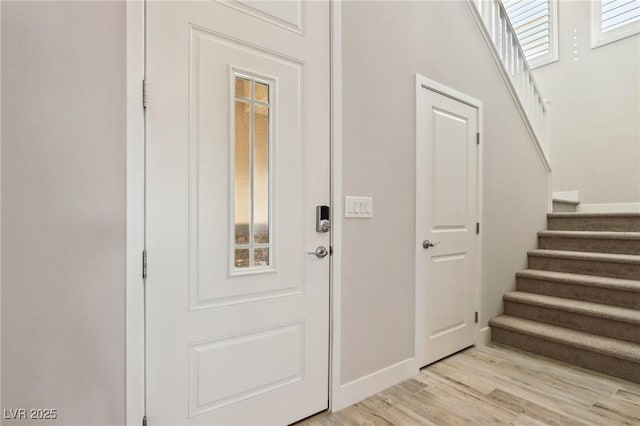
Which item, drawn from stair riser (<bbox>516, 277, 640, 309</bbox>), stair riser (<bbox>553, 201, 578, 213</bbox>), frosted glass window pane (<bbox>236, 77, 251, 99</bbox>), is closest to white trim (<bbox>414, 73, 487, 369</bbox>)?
stair riser (<bbox>516, 277, 640, 309</bbox>)

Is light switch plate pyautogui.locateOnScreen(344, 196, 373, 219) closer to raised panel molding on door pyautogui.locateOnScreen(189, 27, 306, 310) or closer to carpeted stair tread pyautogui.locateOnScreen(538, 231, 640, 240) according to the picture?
raised panel molding on door pyautogui.locateOnScreen(189, 27, 306, 310)

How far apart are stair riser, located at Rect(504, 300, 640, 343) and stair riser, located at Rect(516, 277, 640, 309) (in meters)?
0.23

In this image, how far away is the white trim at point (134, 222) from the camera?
1327mm

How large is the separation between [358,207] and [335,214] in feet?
0.61

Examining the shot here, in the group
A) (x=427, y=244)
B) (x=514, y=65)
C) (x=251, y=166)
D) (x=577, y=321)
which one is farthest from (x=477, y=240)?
(x=251, y=166)

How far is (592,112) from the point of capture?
164 inches

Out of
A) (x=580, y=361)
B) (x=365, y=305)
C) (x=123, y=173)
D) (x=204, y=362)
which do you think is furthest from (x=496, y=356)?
(x=123, y=173)

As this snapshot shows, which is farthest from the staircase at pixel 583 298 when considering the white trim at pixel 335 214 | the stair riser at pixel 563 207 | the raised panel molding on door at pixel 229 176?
the raised panel molding on door at pixel 229 176

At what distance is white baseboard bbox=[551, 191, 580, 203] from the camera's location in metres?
4.32

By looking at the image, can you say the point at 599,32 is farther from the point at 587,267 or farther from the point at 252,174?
the point at 252,174

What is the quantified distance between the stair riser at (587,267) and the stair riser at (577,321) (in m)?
0.51

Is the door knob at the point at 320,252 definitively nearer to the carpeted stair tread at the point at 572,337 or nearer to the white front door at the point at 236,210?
the white front door at the point at 236,210

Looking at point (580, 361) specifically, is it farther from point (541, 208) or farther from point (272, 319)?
point (272, 319)

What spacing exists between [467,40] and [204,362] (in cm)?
301
